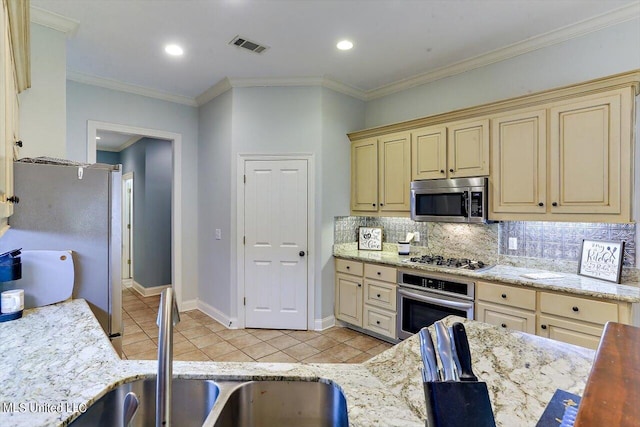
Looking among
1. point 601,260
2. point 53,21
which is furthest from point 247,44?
point 601,260

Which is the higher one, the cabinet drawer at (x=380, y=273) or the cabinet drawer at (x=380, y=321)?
the cabinet drawer at (x=380, y=273)

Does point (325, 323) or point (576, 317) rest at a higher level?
point (576, 317)

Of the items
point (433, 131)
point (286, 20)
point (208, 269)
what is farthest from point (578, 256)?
point (208, 269)

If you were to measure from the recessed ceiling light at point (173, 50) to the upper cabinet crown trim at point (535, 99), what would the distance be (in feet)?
7.31

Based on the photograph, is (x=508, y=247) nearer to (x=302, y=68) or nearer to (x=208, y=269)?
(x=302, y=68)

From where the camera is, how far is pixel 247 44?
2.99m

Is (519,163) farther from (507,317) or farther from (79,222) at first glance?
(79,222)

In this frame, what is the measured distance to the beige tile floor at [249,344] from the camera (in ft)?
10.1

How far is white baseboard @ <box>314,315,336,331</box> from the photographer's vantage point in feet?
12.3

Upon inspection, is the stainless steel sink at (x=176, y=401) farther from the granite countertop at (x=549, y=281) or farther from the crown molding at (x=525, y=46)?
the crown molding at (x=525, y=46)

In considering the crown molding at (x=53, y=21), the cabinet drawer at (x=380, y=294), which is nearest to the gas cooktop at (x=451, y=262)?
the cabinet drawer at (x=380, y=294)

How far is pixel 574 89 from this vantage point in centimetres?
243

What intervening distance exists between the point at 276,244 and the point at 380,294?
4.29 ft

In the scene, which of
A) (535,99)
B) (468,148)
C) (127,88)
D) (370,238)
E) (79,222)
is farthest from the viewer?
(370,238)
